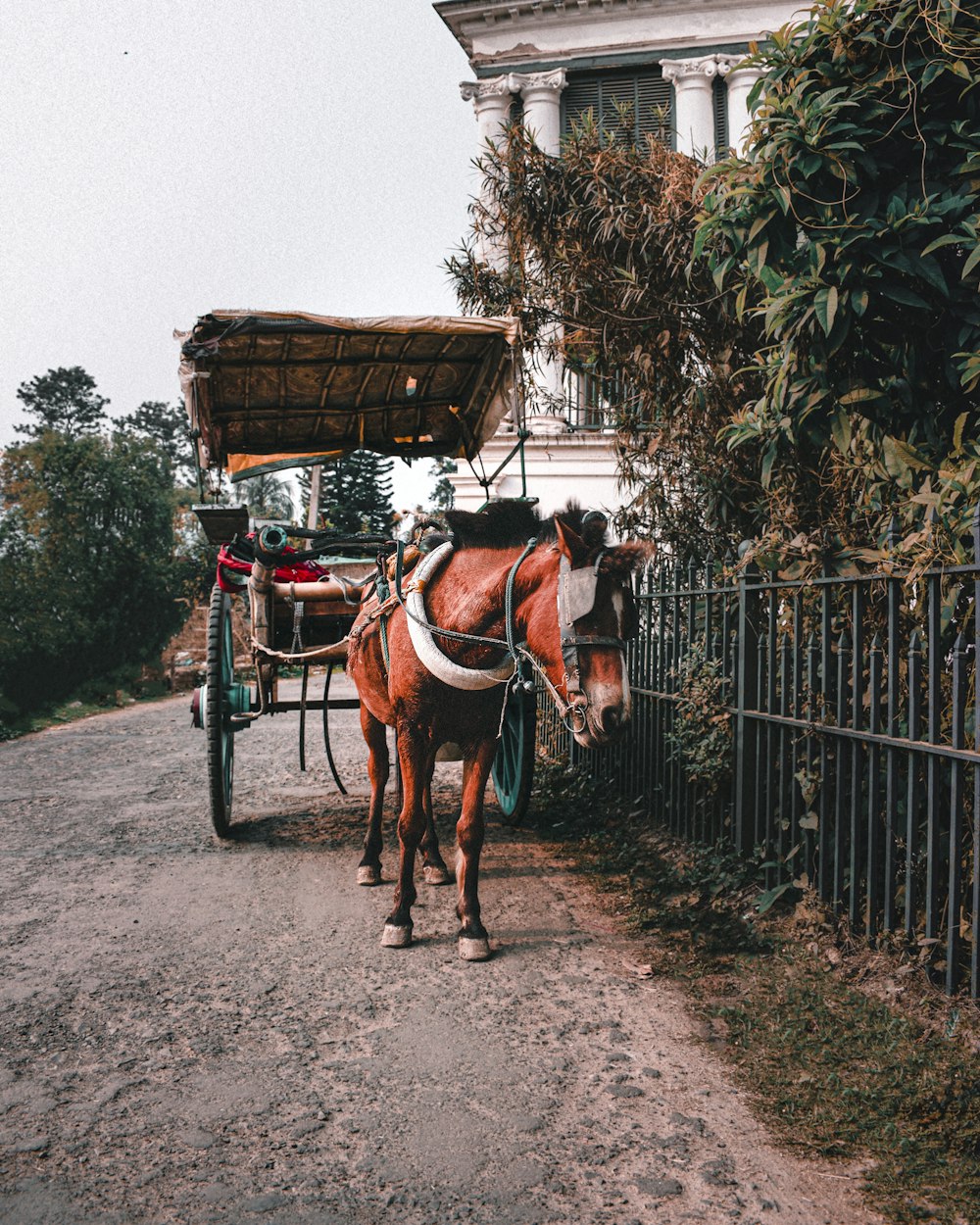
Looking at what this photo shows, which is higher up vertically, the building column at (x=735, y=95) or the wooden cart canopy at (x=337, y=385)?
the building column at (x=735, y=95)

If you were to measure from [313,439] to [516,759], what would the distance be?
2848 mm

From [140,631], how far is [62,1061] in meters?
18.9

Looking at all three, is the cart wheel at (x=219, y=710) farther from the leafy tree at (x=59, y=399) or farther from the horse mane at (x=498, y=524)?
the leafy tree at (x=59, y=399)

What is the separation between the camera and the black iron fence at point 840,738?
3207 mm

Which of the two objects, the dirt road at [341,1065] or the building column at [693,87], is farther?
the building column at [693,87]

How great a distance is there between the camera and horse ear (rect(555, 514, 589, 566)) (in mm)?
3490

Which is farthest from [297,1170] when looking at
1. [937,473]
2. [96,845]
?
[96,845]

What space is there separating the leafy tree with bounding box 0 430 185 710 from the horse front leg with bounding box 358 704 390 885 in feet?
46.1

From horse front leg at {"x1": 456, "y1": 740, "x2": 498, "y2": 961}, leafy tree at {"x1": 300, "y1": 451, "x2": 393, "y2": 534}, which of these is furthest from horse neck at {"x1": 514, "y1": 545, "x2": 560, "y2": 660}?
leafy tree at {"x1": 300, "y1": 451, "x2": 393, "y2": 534}

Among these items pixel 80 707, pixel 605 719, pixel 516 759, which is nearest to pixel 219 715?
pixel 516 759

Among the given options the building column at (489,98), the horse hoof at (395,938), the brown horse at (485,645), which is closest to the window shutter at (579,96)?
the building column at (489,98)

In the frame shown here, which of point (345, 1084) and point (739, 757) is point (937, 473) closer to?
point (739, 757)

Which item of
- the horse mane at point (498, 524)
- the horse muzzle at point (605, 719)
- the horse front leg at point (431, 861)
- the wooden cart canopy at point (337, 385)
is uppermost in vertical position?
the wooden cart canopy at point (337, 385)

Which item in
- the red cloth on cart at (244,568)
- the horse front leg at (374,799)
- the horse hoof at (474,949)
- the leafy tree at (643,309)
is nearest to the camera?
the horse hoof at (474,949)
